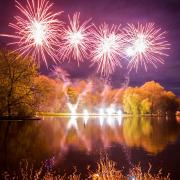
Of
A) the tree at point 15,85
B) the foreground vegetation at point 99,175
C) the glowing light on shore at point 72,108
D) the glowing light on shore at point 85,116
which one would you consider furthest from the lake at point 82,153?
the glowing light on shore at point 72,108

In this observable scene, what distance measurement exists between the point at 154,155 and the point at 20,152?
982 cm

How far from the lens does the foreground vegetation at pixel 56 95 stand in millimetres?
56375

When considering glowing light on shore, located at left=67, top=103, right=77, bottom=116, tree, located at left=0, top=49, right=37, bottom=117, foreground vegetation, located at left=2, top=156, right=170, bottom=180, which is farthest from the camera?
glowing light on shore, located at left=67, top=103, right=77, bottom=116

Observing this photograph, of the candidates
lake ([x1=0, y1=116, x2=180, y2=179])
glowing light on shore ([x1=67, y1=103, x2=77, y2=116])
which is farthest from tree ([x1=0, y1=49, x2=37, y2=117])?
glowing light on shore ([x1=67, y1=103, x2=77, y2=116])

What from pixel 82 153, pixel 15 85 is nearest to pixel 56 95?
pixel 15 85

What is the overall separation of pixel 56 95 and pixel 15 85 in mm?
41151

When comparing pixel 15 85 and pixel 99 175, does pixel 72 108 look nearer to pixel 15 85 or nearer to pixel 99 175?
pixel 15 85

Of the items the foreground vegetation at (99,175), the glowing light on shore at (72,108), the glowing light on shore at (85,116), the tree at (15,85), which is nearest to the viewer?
the foreground vegetation at (99,175)

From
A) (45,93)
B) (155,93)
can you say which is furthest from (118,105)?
(45,93)

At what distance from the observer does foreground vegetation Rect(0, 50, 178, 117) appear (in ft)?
185

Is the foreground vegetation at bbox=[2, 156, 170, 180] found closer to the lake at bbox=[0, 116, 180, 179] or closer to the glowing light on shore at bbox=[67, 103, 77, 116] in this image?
the lake at bbox=[0, 116, 180, 179]

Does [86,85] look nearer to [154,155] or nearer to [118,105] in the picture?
[118,105]

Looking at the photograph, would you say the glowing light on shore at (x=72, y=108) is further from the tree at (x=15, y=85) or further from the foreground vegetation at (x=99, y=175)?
the foreground vegetation at (x=99, y=175)

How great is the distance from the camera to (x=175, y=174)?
19.7 metres
